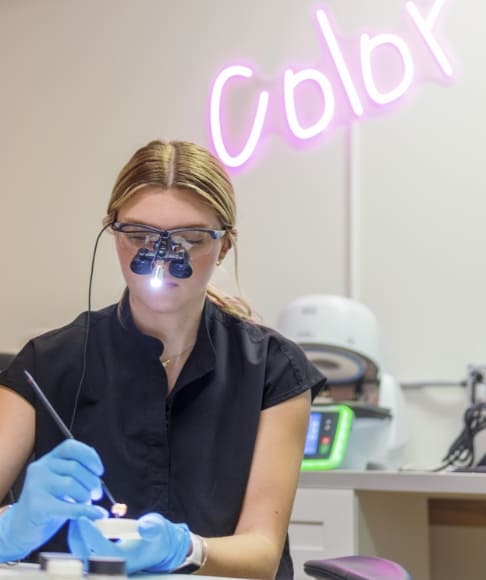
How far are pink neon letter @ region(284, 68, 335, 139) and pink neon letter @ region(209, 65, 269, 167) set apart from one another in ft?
0.32

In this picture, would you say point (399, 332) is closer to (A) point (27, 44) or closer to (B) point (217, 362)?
(B) point (217, 362)

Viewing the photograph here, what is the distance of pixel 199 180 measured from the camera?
1490mm

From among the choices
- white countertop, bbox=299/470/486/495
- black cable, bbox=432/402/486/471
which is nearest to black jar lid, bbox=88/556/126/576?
white countertop, bbox=299/470/486/495

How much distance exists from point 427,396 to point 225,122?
3.80ft

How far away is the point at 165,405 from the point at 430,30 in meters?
1.83

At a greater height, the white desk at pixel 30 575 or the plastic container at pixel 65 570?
the plastic container at pixel 65 570

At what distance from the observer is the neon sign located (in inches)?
113

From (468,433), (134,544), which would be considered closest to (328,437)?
(468,433)

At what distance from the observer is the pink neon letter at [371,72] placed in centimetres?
284

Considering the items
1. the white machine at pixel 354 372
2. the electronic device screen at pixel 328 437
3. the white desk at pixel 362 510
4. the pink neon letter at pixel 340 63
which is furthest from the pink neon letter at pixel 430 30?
the white desk at pixel 362 510

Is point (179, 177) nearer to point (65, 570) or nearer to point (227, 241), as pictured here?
point (227, 241)

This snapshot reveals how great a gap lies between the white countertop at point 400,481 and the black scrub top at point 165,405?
1.60 feet

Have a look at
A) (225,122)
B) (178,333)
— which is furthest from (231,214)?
(225,122)

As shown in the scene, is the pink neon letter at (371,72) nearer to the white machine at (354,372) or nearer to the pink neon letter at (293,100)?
the pink neon letter at (293,100)
